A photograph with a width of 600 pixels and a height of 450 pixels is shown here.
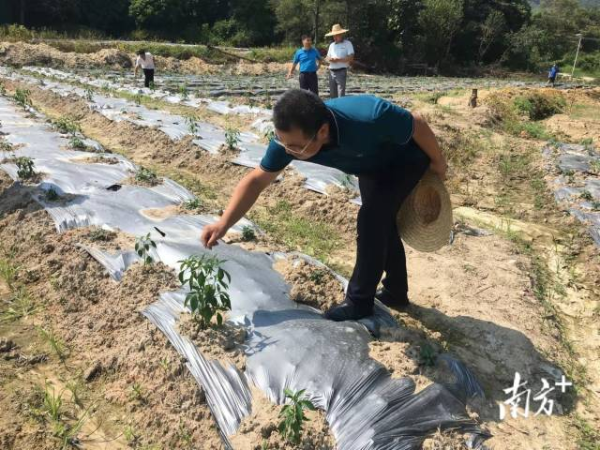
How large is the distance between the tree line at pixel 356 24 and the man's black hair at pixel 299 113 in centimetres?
2709

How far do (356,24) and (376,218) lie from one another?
1140 inches

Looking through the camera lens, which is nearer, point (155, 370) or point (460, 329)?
point (155, 370)

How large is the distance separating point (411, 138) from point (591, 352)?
178cm

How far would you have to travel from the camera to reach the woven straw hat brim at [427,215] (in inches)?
102

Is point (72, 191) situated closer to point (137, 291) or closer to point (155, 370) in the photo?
point (137, 291)

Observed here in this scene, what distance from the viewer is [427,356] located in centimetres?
227

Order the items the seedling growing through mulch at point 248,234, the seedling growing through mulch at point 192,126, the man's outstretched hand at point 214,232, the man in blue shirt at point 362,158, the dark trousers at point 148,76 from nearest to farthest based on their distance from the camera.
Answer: the man in blue shirt at point 362,158
the man's outstretched hand at point 214,232
the seedling growing through mulch at point 248,234
the seedling growing through mulch at point 192,126
the dark trousers at point 148,76

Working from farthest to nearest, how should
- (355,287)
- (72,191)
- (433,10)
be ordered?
(433,10) → (72,191) → (355,287)

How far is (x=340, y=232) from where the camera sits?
4.21 metres

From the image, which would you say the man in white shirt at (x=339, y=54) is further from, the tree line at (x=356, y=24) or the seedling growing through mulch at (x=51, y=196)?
the tree line at (x=356, y=24)

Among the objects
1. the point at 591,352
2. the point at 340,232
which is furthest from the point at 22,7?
the point at 591,352

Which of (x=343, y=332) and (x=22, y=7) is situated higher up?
(x=22, y=7)

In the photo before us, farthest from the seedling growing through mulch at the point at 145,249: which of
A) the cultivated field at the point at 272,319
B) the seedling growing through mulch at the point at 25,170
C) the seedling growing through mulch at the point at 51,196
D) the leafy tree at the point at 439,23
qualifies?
the leafy tree at the point at 439,23

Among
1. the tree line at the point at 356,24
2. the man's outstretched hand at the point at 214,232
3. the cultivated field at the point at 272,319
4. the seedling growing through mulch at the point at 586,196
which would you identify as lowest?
the cultivated field at the point at 272,319
